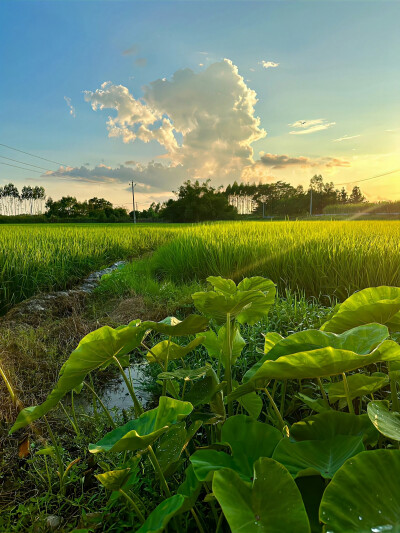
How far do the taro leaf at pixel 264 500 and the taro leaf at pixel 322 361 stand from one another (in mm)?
138

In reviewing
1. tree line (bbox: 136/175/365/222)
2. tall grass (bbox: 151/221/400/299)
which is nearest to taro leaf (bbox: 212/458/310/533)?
tall grass (bbox: 151/221/400/299)

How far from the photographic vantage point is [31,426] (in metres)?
1.70

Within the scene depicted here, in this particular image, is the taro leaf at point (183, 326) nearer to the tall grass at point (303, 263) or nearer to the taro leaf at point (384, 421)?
the taro leaf at point (384, 421)

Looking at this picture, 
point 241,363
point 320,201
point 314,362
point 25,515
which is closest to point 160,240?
point 241,363

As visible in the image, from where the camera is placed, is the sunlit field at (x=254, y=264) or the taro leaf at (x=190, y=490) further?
the sunlit field at (x=254, y=264)

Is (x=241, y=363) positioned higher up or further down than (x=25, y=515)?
higher up

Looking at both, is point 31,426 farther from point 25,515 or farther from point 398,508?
point 398,508

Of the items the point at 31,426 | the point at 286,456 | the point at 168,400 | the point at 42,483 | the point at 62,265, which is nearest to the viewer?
the point at 286,456

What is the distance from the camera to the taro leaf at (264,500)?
463mm

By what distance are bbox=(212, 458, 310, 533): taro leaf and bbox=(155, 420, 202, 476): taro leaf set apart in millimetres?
267

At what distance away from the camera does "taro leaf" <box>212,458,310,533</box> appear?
1.52ft

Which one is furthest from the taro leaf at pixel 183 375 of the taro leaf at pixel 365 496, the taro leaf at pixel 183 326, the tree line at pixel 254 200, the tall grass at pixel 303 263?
the tree line at pixel 254 200

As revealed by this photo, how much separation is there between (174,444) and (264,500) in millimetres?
345

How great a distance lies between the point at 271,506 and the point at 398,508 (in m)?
0.17
